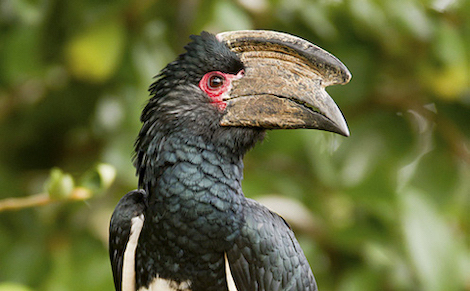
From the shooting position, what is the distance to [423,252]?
194 cm

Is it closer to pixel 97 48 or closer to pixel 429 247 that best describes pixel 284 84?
pixel 97 48

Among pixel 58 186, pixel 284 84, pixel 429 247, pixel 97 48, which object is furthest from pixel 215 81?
pixel 429 247

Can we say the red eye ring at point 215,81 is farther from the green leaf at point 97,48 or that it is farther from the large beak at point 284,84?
the green leaf at point 97,48

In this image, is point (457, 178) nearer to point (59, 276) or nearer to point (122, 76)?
point (122, 76)

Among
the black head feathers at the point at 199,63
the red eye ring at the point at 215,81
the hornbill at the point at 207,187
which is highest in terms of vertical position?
the black head feathers at the point at 199,63

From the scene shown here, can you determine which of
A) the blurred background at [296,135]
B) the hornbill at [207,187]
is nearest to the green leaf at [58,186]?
the hornbill at [207,187]

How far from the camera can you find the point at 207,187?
92 cm

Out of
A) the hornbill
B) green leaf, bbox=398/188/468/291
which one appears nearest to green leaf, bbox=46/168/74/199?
the hornbill

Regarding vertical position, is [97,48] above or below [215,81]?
above

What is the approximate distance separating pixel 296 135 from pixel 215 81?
1.20 metres

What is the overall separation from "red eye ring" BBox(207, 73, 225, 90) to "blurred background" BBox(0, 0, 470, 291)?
99 centimetres

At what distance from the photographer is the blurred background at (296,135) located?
1976 millimetres

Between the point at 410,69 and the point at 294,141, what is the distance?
0.65 metres

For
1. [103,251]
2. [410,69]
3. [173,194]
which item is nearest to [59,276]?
[103,251]
